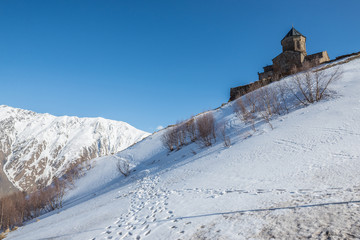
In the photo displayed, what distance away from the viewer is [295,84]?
25375 mm

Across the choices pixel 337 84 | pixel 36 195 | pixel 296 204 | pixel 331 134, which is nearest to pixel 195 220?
pixel 296 204

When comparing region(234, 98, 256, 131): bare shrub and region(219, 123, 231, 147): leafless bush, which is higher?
region(234, 98, 256, 131): bare shrub

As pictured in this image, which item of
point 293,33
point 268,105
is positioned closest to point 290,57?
point 293,33

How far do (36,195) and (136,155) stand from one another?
74.6 ft

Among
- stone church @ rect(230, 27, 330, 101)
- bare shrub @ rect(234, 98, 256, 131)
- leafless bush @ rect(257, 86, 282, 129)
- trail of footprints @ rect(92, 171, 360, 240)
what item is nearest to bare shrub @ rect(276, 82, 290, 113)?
leafless bush @ rect(257, 86, 282, 129)

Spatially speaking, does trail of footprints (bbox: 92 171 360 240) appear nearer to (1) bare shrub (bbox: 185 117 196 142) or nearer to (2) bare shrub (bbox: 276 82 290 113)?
(2) bare shrub (bbox: 276 82 290 113)

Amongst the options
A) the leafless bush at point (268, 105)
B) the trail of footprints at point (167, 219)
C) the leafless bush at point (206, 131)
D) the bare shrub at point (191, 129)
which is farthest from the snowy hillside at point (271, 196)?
the bare shrub at point (191, 129)

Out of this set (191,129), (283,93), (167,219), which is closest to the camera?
(167,219)

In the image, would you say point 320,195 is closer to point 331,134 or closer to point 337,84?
point 331,134

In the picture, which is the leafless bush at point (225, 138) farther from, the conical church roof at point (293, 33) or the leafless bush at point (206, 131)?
the conical church roof at point (293, 33)

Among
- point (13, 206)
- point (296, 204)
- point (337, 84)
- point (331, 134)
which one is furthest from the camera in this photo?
point (13, 206)

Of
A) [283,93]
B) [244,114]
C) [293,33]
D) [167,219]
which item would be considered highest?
[293,33]

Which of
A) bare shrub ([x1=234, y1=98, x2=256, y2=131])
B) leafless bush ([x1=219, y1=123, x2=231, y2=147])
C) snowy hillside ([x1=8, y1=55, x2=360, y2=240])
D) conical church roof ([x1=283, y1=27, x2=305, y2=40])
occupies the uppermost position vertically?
conical church roof ([x1=283, y1=27, x2=305, y2=40])

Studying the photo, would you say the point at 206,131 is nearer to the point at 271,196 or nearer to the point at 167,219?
the point at 271,196
